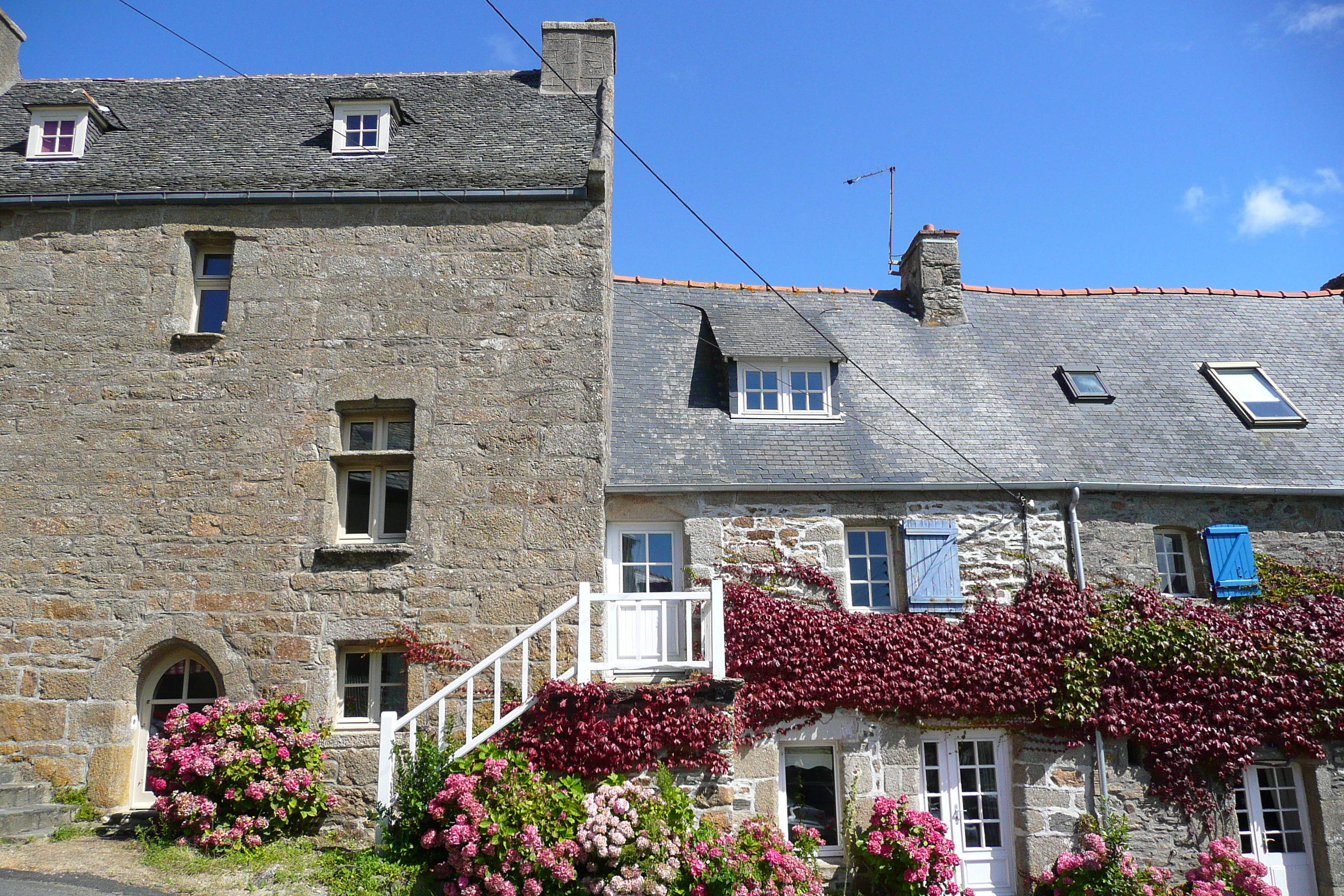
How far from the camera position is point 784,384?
1077 centimetres

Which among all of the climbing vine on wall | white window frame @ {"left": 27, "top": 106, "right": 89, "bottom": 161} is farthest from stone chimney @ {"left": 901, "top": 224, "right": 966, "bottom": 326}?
white window frame @ {"left": 27, "top": 106, "right": 89, "bottom": 161}

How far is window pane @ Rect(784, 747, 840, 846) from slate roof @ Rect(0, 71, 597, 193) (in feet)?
20.2

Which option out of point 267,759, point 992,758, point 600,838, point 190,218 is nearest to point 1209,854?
point 992,758

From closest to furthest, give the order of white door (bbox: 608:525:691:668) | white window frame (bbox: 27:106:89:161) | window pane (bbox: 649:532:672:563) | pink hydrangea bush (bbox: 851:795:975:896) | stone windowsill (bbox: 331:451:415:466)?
pink hydrangea bush (bbox: 851:795:975:896) → stone windowsill (bbox: 331:451:415:466) → white door (bbox: 608:525:691:668) → window pane (bbox: 649:532:672:563) → white window frame (bbox: 27:106:89:161)

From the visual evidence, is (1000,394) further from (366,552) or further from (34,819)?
(34,819)

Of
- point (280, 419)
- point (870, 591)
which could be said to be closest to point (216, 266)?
point (280, 419)

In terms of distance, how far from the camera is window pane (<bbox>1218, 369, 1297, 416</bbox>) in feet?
36.5

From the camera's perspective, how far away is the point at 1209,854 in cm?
887

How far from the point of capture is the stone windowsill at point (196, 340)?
29.0ft

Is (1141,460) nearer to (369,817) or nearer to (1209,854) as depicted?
(1209,854)

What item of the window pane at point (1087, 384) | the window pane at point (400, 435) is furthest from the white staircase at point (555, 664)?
the window pane at point (1087, 384)

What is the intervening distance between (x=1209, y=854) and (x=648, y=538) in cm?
623

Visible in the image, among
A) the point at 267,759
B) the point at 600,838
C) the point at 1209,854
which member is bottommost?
the point at 1209,854

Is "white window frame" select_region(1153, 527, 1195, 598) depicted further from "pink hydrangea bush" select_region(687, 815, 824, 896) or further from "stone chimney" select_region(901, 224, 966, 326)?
"pink hydrangea bush" select_region(687, 815, 824, 896)
